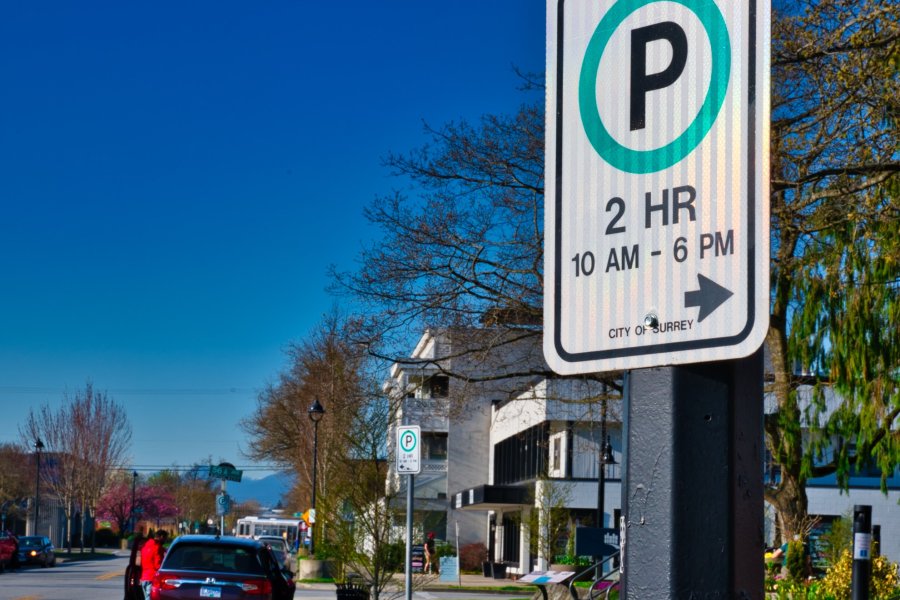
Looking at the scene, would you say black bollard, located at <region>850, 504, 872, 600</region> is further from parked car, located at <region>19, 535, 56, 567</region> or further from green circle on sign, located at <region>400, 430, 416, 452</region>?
parked car, located at <region>19, 535, 56, 567</region>

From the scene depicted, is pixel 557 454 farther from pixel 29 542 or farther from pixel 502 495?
pixel 29 542

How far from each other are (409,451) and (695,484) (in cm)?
1493

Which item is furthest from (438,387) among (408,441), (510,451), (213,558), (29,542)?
(510,451)

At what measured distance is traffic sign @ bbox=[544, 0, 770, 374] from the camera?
195 cm

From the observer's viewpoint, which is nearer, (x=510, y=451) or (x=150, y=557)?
(x=150, y=557)

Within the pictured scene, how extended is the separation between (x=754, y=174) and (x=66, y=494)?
84142mm

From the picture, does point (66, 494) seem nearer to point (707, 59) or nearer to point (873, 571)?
point (873, 571)

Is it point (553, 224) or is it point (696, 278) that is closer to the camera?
point (696, 278)

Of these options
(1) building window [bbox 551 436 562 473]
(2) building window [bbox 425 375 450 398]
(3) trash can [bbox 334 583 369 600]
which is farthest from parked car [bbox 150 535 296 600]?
(1) building window [bbox 551 436 562 473]

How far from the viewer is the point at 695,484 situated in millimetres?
1945

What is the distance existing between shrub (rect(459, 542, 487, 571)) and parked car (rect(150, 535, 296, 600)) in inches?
1695

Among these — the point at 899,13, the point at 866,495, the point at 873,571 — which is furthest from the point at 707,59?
the point at 866,495

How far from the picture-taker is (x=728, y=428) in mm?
1973

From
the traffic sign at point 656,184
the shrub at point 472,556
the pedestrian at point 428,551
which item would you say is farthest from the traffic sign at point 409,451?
the shrub at point 472,556
